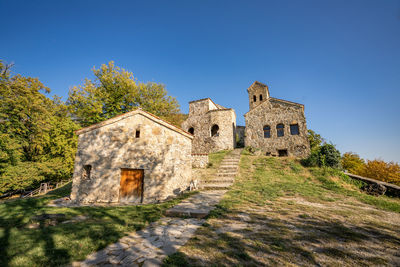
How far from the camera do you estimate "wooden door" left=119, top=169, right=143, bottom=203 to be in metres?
8.96

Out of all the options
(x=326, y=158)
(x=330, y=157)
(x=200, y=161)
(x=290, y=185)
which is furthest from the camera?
(x=200, y=161)

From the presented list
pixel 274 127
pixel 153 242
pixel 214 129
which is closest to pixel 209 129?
pixel 214 129

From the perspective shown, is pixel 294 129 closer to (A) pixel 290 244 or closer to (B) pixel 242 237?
(A) pixel 290 244

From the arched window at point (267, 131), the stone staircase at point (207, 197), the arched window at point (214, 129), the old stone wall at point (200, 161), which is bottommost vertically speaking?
the stone staircase at point (207, 197)

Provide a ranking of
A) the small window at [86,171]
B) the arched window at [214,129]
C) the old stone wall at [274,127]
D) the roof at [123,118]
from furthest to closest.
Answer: the arched window at [214,129] → the old stone wall at [274,127] → the roof at [123,118] → the small window at [86,171]

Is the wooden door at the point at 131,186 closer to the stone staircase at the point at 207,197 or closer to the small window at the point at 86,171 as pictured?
the small window at the point at 86,171

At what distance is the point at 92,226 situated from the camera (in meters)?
4.23

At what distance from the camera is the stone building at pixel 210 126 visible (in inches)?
918

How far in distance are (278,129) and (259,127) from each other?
2232 millimetres

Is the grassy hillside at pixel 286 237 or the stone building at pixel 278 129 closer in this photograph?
the grassy hillside at pixel 286 237

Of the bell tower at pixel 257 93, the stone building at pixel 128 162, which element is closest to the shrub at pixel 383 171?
the bell tower at pixel 257 93

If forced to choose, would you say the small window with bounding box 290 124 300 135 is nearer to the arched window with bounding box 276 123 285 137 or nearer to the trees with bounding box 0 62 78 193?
the arched window with bounding box 276 123 285 137

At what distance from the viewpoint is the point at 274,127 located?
20547mm

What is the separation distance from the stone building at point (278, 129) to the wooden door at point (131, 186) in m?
15.7
